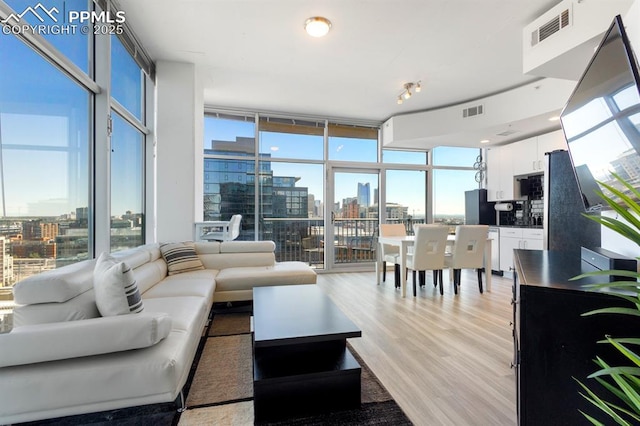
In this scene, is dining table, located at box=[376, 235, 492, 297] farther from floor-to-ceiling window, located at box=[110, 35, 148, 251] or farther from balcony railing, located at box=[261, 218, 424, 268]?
floor-to-ceiling window, located at box=[110, 35, 148, 251]

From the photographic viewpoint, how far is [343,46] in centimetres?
323

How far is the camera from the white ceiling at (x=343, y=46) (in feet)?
8.63

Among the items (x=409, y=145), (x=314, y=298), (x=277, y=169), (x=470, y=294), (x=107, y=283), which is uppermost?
(x=409, y=145)

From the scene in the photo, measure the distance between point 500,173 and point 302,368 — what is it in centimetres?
538

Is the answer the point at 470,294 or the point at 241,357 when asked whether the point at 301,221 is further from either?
the point at 241,357

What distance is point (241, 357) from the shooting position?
7.07 ft

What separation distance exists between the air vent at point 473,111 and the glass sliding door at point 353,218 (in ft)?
6.12

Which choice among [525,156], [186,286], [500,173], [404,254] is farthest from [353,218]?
[186,286]

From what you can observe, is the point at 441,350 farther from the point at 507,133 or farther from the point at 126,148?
the point at 507,133

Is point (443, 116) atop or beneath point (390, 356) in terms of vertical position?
atop

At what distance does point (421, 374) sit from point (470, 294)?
2358 mm

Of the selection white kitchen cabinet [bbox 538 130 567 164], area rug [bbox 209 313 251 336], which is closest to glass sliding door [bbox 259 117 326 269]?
area rug [bbox 209 313 251 336]

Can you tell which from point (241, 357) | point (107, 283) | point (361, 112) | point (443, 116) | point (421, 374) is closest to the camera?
point (107, 283)

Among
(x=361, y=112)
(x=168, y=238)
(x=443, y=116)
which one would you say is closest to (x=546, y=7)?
(x=443, y=116)
